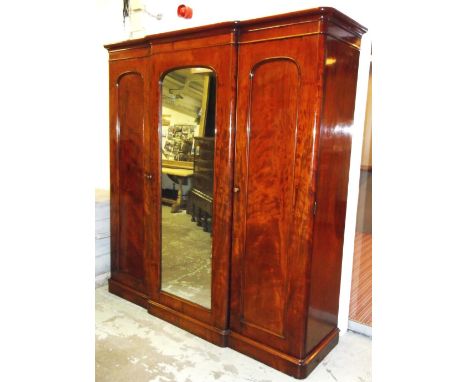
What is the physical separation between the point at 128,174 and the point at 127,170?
0.10 feet

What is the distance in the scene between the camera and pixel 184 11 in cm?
263

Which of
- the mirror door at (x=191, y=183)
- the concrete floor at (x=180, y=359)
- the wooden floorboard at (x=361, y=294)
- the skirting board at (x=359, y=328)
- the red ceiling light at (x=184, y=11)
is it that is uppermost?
the red ceiling light at (x=184, y=11)

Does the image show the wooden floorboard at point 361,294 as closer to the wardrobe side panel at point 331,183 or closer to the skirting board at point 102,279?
the wardrobe side panel at point 331,183

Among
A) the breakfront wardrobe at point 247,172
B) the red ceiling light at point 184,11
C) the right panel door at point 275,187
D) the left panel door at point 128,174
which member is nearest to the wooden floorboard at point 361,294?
the breakfront wardrobe at point 247,172

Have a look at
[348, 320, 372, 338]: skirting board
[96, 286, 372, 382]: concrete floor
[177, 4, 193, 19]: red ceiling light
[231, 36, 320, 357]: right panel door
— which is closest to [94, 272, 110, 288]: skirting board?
[96, 286, 372, 382]: concrete floor

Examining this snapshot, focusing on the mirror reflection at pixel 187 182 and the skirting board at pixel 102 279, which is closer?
the mirror reflection at pixel 187 182

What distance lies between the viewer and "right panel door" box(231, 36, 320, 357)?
1.80 metres

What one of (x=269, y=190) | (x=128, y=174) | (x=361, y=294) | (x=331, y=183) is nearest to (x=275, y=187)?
(x=269, y=190)

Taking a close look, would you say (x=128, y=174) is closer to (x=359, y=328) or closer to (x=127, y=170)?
(x=127, y=170)

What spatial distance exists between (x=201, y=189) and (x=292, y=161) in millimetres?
710

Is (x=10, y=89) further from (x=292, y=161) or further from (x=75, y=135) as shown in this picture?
(x=292, y=161)

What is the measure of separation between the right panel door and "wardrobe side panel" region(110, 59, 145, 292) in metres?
0.89

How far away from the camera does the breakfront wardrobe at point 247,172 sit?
5.99 feet

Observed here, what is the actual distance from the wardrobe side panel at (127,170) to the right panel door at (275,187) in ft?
2.93
